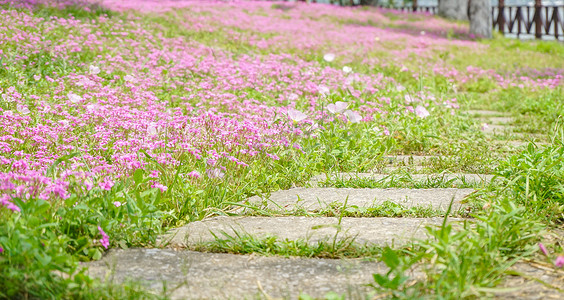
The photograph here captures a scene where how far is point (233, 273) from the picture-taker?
2156mm

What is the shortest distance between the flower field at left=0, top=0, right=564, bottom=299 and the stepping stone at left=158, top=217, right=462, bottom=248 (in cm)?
12

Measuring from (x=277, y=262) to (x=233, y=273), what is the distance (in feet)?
0.70

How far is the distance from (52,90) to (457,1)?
21.6 m

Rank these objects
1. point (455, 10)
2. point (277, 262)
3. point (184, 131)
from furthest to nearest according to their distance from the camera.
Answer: point (455, 10) → point (184, 131) → point (277, 262)

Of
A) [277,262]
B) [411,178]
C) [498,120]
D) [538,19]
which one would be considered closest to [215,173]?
[277,262]

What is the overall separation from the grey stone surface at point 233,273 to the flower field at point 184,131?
12cm

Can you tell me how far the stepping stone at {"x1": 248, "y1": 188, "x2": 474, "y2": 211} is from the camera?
304 centimetres

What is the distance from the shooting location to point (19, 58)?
621cm

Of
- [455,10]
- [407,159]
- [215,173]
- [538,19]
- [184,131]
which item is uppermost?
[455,10]

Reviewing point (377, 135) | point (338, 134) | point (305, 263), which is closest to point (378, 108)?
point (377, 135)

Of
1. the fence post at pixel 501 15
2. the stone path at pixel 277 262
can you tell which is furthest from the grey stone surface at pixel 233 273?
the fence post at pixel 501 15

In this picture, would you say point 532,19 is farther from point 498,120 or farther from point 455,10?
point 498,120

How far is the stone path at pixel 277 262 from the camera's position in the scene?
1987 mm

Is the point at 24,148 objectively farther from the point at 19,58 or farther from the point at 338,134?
the point at 19,58
